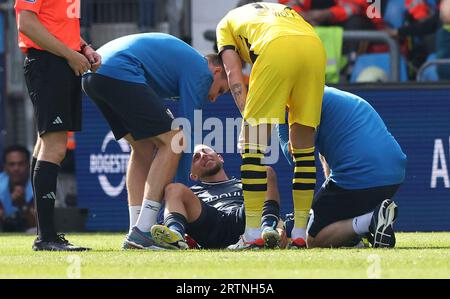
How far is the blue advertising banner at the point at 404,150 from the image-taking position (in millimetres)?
10977

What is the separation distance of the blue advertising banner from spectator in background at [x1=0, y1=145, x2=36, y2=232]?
715 millimetres

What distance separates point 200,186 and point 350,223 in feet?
3.89

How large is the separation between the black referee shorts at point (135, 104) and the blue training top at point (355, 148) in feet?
3.39

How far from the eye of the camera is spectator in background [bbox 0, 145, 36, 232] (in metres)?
11.7

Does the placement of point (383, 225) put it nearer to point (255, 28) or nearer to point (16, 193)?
point (255, 28)

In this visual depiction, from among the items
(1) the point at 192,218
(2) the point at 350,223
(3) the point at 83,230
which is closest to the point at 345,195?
(2) the point at 350,223

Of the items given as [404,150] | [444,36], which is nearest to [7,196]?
[404,150]

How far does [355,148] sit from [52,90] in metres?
1.94

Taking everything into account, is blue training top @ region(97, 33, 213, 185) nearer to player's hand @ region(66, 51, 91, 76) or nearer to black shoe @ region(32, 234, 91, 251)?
player's hand @ region(66, 51, 91, 76)

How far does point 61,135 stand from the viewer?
7.76 metres

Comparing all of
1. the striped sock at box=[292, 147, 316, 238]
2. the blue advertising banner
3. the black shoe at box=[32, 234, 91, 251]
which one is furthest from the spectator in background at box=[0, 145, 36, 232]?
the striped sock at box=[292, 147, 316, 238]

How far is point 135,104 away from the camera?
25.5ft

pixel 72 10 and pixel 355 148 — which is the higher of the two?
pixel 72 10
